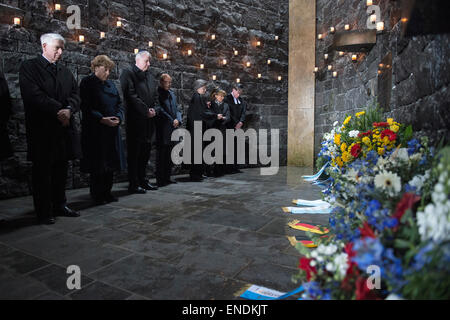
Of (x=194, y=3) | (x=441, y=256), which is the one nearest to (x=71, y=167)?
(x=194, y=3)

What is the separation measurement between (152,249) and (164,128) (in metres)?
2.97

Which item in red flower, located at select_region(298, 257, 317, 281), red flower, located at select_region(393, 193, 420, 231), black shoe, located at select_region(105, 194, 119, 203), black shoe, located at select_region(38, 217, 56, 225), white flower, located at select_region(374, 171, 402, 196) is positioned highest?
white flower, located at select_region(374, 171, 402, 196)

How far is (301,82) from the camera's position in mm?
7672

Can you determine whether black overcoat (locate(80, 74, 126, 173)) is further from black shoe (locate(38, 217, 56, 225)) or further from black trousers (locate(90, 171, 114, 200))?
black shoe (locate(38, 217, 56, 225))

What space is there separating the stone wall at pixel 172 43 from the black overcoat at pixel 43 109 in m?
1.50

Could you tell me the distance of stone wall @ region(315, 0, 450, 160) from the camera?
1.74 meters

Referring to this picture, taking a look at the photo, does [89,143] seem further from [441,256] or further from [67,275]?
[441,256]

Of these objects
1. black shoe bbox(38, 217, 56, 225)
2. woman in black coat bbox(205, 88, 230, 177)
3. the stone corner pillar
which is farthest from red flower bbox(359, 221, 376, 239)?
the stone corner pillar

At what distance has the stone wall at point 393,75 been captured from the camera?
1.74 meters

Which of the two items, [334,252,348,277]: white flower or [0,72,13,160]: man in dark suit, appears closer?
[334,252,348,277]: white flower

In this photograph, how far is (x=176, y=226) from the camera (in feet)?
8.59

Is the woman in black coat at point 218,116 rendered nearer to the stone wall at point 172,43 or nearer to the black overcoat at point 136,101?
the stone wall at point 172,43

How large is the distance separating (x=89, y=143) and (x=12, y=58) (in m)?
1.73

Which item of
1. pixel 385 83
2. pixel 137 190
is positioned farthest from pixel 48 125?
pixel 385 83
